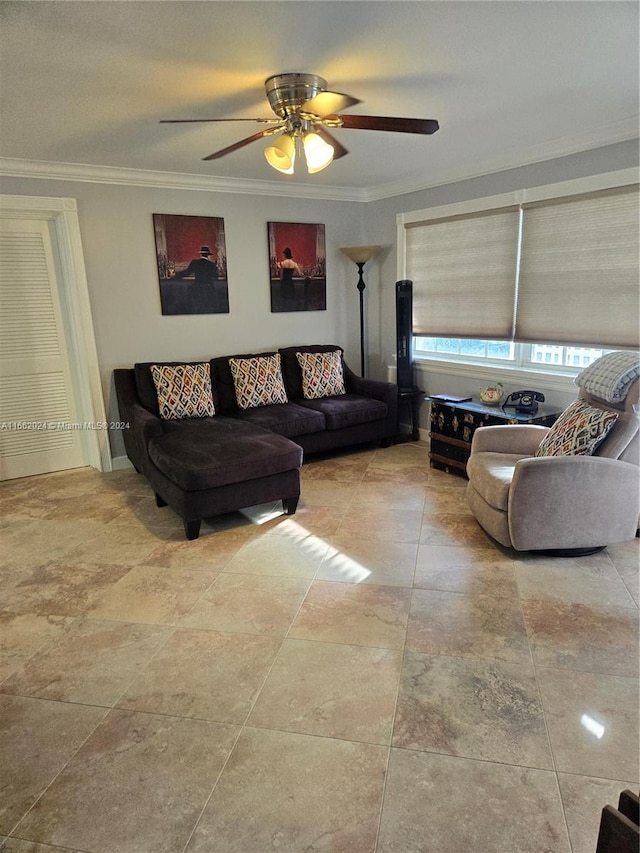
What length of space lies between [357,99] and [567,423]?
83.7 inches

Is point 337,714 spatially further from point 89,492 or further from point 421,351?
point 421,351

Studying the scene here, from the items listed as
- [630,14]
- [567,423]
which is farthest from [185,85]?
[567,423]

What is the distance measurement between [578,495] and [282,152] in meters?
2.37

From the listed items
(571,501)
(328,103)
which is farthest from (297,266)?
(571,501)

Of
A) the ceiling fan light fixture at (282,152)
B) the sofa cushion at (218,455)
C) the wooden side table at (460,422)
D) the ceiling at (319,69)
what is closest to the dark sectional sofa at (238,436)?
the sofa cushion at (218,455)

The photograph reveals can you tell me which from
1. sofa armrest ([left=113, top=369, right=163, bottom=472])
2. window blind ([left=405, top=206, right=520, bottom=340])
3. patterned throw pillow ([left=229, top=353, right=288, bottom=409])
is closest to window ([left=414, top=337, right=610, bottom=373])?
window blind ([left=405, top=206, right=520, bottom=340])

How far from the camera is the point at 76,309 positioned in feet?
14.0

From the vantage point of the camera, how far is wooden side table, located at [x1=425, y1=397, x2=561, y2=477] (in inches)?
151

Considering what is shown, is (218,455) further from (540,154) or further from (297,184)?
(540,154)

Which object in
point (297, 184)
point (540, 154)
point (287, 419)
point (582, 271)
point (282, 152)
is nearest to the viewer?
point (282, 152)

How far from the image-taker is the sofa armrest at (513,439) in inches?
135

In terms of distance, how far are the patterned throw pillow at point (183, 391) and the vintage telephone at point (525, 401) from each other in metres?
2.40

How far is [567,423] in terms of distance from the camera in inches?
123

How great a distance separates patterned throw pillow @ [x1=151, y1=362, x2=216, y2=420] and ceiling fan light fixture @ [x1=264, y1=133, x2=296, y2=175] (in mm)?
2050
